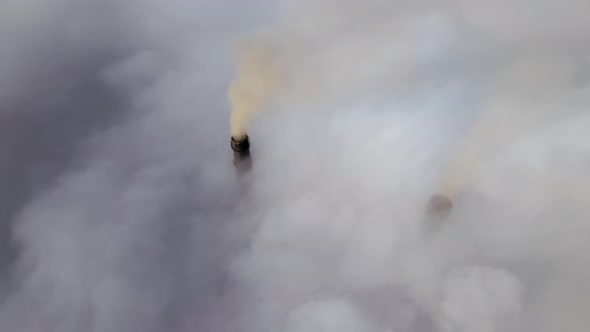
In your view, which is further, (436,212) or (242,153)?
(242,153)

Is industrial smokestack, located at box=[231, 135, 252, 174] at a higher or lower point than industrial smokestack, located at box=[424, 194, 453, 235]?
higher

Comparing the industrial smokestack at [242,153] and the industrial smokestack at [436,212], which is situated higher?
the industrial smokestack at [242,153]

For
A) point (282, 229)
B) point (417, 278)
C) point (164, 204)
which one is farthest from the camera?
point (164, 204)

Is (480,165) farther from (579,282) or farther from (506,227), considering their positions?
(579,282)

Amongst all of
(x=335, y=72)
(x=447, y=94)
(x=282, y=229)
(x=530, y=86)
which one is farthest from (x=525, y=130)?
(x=282, y=229)

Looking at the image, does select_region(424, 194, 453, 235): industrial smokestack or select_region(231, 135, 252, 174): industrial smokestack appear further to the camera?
select_region(231, 135, 252, 174): industrial smokestack

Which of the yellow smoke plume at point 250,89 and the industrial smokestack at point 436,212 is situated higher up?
the yellow smoke plume at point 250,89

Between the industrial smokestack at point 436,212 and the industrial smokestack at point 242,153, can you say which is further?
the industrial smokestack at point 242,153

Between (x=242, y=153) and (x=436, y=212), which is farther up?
(x=242, y=153)
